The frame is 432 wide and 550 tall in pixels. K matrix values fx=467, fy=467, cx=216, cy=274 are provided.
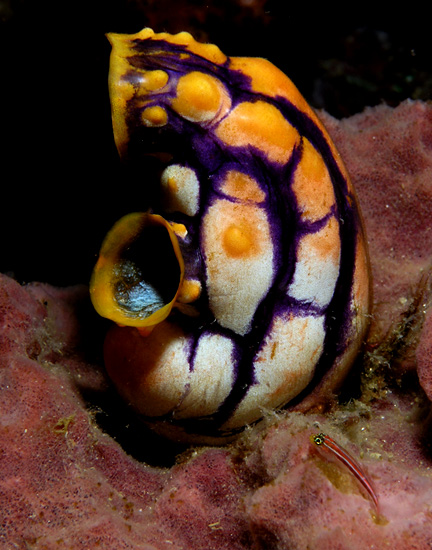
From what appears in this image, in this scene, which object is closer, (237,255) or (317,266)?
(237,255)

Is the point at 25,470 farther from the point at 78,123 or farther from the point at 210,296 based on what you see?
the point at 78,123

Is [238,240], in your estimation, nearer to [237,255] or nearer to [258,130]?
[237,255]

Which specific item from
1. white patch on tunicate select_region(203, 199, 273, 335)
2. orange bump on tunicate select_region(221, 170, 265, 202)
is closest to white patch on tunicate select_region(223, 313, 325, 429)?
white patch on tunicate select_region(203, 199, 273, 335)

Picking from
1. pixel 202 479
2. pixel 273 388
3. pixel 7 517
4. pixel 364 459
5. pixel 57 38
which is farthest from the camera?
pixel 57 38

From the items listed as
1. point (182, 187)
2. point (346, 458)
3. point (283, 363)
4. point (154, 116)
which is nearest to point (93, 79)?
point (154, 116)

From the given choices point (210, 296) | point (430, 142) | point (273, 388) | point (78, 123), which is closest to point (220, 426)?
point (273, 388)

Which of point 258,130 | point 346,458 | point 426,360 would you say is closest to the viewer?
point 346,458
